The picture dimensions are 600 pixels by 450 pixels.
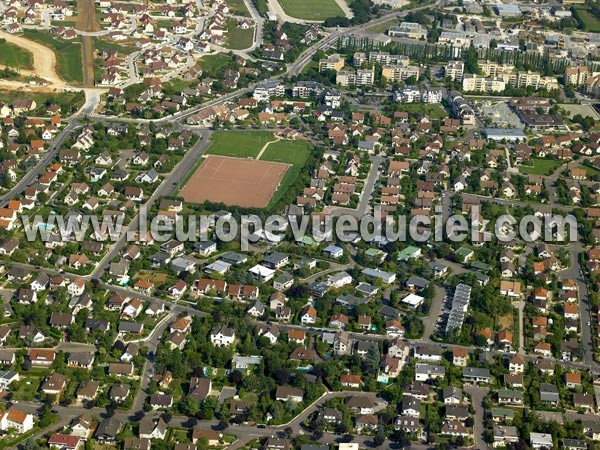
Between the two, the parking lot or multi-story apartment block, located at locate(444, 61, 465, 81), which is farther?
multi-story apartment block, located at locate(444, 61, 465, 81)

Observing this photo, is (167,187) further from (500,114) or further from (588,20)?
(588,20)

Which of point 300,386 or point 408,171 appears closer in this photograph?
point 300,386

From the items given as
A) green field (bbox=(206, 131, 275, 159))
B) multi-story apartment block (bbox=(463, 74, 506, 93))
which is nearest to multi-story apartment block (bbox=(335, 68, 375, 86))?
multi-story apartment block (bbox=(463, 74, 506, 93))

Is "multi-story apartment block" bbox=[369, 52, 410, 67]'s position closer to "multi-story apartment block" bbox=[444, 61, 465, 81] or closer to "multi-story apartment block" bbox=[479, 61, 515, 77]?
"multi-story apartment block" bbox=[444, 61, 465, 81]

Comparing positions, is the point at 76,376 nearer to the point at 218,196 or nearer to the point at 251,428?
the point at 251,428

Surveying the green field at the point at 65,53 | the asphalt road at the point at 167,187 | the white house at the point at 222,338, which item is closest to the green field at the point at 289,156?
the asphalt road at the point at 167,187

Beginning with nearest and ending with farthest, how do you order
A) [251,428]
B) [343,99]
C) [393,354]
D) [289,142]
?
[251,428] < [393,354] < [289,142] < [343,99]

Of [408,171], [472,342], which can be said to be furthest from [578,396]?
[408,171]
